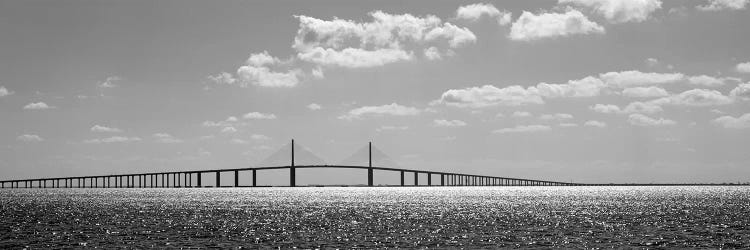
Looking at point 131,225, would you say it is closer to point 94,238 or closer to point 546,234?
point 94,238

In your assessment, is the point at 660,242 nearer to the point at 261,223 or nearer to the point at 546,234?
the point at 546,234

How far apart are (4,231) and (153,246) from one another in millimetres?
20086

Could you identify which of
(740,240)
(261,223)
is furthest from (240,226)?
(740,240)

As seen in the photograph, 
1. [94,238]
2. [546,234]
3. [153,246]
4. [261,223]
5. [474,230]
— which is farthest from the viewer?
[261,223]

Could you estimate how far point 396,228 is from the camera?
76188mm

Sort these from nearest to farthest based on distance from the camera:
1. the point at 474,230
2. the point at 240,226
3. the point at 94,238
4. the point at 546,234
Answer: the point at 94,238 → the point at 546,234 → the point at 474,230 → the point at 240,226

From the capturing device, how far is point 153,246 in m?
56.9

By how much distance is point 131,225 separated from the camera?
7962 cm

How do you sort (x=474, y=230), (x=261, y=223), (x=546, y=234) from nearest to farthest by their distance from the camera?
(x=546, y=234) → (x=474, y=230) → (x=261, y=223)

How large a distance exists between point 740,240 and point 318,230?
33.0m

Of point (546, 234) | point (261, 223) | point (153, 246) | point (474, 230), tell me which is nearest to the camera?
point (153, 246)

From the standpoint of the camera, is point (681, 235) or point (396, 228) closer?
point (681, 235)

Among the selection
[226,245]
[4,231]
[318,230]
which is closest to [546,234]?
[318,230]

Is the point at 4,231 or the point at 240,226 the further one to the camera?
the point at 240,226
